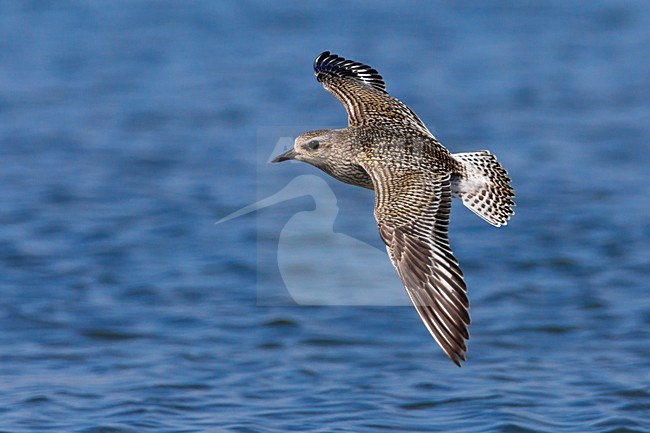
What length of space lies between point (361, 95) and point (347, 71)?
543 millimetres

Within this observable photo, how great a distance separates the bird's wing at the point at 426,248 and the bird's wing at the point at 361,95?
39.2 inches

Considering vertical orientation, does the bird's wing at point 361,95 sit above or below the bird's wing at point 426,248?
above

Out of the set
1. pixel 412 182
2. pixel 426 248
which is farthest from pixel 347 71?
pixel 426 248

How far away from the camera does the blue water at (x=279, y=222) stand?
9.80 meters

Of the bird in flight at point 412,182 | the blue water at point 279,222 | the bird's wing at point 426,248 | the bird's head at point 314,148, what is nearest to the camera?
the bird's wing at point 426,248

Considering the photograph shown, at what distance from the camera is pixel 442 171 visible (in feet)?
25.8

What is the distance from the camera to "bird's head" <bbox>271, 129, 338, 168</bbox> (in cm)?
828

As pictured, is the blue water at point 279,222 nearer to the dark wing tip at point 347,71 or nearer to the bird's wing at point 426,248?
the bird's wing at point 426,248

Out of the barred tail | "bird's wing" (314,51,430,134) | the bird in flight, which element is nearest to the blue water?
the barred tail

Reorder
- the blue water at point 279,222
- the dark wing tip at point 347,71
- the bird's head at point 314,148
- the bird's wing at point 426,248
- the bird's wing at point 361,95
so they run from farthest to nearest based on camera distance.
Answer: the blue water at point 279,222 < the dark wing tip at point 347,71 < the bird's wing at point 361,95 < the bird's head at point 314,148 < the bird's wing at point 426,248

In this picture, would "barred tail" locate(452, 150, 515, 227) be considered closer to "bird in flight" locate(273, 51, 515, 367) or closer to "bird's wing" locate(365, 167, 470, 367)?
"bird in flight" locate(273, 51, 515, 367)

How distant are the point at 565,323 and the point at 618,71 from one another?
6.83m

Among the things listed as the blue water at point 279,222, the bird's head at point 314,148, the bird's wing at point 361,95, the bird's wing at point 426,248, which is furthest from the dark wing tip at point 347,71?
the blue water at point 279,222

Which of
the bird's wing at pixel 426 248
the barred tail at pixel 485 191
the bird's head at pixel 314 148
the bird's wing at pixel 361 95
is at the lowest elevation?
the bird's wing at pixel 426 248
